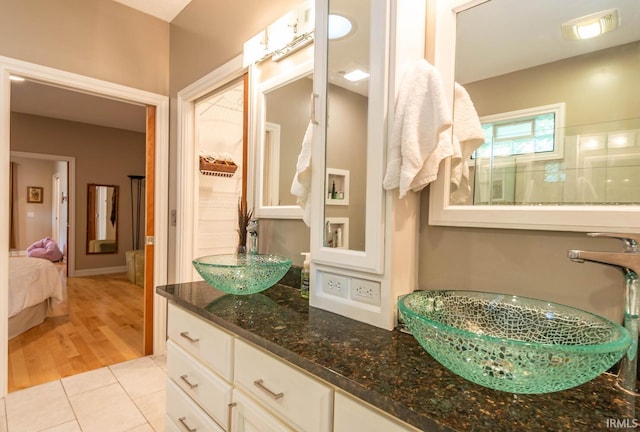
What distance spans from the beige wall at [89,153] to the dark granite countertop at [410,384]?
636cm

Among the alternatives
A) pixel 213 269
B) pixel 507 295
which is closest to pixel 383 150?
pixel 507 295

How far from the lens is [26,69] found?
2113mm

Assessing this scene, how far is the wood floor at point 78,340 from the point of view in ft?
8.25

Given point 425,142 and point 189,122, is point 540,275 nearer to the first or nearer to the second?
point 425,142

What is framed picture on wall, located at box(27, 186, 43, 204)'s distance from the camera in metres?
7.43

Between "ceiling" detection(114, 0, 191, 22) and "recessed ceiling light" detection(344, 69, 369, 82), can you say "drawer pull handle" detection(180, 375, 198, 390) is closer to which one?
"recessed ceiling light" detection(344, 69, 369, 82)

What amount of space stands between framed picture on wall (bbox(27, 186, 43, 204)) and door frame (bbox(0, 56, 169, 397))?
6938mm

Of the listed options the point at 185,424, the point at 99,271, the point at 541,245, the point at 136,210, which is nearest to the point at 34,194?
the point at 136,210

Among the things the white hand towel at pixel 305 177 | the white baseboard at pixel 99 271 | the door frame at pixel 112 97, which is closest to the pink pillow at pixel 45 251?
the white baseboard at pixel 99 271

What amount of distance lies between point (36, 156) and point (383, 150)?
674cm

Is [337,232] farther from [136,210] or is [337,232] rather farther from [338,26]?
[136,210]

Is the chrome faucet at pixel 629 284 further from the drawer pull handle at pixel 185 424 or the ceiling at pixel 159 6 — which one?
the ceiling at pixel 159 6

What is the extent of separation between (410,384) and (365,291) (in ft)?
1.35

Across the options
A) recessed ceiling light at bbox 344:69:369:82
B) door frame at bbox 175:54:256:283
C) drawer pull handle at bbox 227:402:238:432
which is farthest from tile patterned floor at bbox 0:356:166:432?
recessed ceiling light at bbox 344:69:369:82
